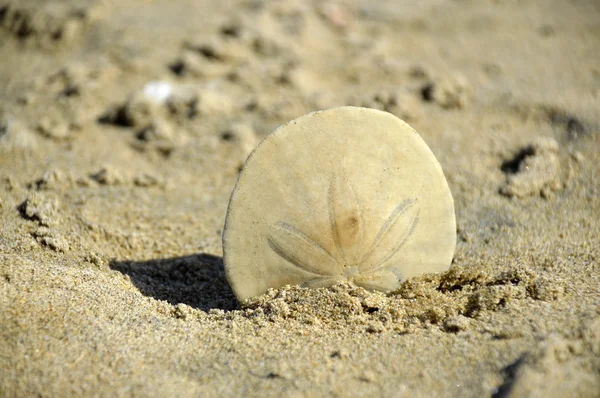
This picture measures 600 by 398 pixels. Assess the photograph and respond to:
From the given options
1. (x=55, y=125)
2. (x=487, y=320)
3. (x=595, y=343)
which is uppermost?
(x=595, y=343)

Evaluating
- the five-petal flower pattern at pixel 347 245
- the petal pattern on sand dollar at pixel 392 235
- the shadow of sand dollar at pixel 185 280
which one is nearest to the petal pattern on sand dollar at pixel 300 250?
the five-petal flower pattern at pixel 347 245

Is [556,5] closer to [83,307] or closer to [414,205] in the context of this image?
[414,205]

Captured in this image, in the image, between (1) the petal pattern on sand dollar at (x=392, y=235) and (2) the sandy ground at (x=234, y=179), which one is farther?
(1) the petal pattern on sand dollar at (x=392, y=235)

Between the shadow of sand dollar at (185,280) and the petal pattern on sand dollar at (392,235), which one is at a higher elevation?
the petal pattern on sand dollar at (392,235)

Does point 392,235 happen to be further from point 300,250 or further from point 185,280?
point 185,280

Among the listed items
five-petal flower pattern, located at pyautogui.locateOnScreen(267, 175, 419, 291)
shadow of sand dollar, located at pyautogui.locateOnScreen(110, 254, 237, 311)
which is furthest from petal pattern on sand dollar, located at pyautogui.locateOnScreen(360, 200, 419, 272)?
shadow of sand dollar, located at pyautogui.locateOnScreen(110, 254, 237, 311)

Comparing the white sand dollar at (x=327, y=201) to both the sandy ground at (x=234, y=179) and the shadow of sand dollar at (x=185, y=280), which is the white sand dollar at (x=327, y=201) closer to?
the sandy ground at (x=234, y=179)

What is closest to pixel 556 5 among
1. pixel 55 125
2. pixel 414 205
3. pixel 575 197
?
pixel 575 197
